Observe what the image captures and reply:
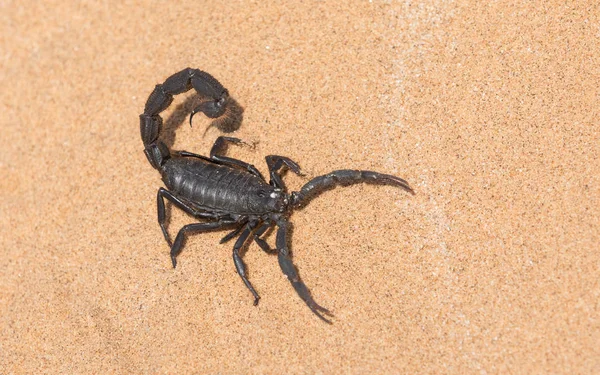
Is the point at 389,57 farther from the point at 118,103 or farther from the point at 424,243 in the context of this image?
the point at 118,103

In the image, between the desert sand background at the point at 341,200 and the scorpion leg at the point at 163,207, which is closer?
the desert sand background at the point at 341,200

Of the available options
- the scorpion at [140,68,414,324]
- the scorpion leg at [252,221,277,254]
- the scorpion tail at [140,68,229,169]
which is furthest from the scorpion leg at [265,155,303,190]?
the scorpion tail at [140,68,229,169]

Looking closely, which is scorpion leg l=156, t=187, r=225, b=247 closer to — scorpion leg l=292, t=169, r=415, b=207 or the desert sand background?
the desert sand background

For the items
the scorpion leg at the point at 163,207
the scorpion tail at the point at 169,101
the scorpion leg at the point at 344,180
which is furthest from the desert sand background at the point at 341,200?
the scorpion tail at the point at 169,101

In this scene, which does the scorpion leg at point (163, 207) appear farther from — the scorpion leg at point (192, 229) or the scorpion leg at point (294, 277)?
the scorpion leg at point (294, 277)

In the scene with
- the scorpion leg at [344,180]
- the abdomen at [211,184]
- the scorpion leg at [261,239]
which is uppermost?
the scorpion leg at [344,180]

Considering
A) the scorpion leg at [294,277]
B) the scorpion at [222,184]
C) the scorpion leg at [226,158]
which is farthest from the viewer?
the scorpion leg at [226,158]

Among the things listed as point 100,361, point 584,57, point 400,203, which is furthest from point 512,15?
point 100,361
